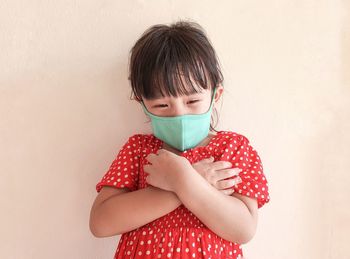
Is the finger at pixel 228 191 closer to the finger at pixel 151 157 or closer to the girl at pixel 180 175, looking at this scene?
the girl at pixel 180 175

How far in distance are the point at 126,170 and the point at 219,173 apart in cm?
20

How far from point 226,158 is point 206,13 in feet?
1.25

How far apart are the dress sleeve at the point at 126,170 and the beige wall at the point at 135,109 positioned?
110 millimetres

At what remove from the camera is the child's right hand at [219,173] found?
0.98 metres

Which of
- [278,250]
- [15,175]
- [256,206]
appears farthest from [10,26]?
[278,250]

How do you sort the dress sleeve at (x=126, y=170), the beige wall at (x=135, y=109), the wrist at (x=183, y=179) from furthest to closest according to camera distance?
1. the beige wall at (x=135, y=109)
2. the dress sleeve at (x=126, y=170)
3. the wrist at (x=183, y=179)

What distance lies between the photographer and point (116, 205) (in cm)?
99

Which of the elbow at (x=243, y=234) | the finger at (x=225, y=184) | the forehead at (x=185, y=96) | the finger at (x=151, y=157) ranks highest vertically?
the forehead at (x=185, y=96)

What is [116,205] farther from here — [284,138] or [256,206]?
[284,138]

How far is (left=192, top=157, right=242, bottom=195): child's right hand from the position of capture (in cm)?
98

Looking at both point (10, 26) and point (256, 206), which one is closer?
point (256, 206)

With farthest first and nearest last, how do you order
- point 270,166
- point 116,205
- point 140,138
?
point 270,166, point 140,138, point 116,205

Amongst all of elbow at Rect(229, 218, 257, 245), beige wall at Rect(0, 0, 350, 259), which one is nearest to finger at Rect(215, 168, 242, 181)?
elbow at Rect(229, 218, 257, 245)

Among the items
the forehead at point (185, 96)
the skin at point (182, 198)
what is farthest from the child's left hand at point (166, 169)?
the forehead at point (185, 96)
